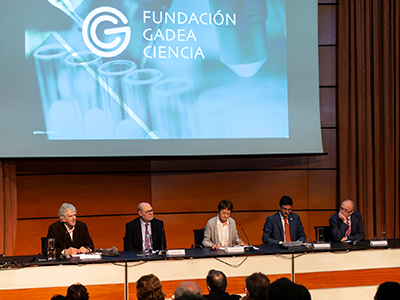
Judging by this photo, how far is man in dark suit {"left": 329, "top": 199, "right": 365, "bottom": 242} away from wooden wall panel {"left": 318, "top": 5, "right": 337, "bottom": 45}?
2.36 meters

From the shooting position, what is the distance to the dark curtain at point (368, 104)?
584 cm

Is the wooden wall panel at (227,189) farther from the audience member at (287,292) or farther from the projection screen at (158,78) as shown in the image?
the audience member at (287,292)

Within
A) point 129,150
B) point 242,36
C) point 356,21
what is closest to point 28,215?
point 129,150

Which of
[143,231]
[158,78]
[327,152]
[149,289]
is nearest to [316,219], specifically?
[327,152]

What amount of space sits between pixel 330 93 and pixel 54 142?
11.7 feet

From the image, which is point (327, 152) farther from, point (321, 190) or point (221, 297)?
point (221, 297)

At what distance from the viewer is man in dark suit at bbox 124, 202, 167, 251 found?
437cm

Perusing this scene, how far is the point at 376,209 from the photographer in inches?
231

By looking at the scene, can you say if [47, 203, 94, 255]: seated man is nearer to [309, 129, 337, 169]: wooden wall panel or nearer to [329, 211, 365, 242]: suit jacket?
[329, 211, 365, 242]: suit jacket

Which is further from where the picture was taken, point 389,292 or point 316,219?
point 316,219

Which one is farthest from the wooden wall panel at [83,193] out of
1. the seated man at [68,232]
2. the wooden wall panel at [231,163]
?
the seated man at [68,232]

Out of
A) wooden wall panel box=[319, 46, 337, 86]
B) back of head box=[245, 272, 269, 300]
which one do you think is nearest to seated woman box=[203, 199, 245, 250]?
back of head box=[245, 272, 269, 300]

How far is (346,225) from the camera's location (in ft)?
15.3

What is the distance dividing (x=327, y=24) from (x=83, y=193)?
3870 millimetres
